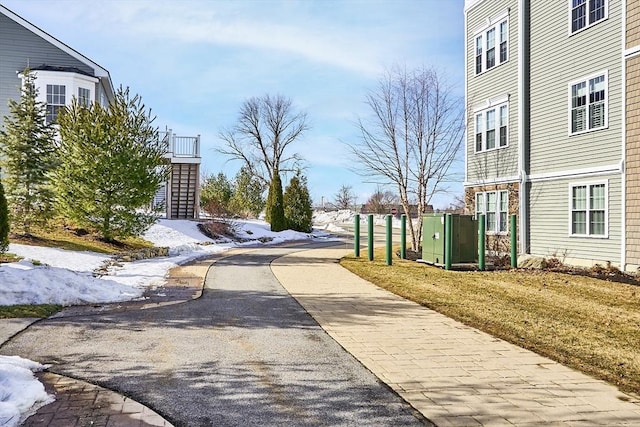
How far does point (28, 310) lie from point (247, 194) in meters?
41.1

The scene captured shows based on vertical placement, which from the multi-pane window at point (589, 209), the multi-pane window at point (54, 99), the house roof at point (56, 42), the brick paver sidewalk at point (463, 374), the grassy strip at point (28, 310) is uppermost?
the house roof at point (56, 42)

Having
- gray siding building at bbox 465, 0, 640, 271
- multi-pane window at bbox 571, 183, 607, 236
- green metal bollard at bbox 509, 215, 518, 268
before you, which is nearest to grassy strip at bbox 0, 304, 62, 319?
green metal bollard at bbox 509, 215, 518, 268

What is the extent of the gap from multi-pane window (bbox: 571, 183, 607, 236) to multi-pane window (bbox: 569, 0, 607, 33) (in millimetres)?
4772

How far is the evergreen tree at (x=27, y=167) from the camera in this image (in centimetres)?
1728

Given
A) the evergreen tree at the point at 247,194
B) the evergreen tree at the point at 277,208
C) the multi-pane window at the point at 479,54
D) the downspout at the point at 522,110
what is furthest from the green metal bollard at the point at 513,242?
the evergreen tree at the point at 247,194

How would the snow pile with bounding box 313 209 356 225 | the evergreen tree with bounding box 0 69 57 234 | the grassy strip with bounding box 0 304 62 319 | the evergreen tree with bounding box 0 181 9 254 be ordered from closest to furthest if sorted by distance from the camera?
1. the grassy strip with bounding box 0 304 62 319
2. the evergreen tree with bounding box 0 181 9 254
3. the evergreen tree with bounding box 0 69 57 234
4. the snow pile with bounding box 313 209 356 225

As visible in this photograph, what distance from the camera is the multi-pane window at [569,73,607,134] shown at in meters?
14.8

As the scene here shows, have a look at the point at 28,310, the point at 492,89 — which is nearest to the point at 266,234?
the point at 492,89

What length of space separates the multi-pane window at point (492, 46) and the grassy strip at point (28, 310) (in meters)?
16.8

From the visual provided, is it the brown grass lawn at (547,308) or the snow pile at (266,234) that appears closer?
the brown grass lawn at (547,308)

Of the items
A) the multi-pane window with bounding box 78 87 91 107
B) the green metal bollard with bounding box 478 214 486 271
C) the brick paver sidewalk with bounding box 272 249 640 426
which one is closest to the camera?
the brick paver sidewalk with bounding box 272 249 640 426

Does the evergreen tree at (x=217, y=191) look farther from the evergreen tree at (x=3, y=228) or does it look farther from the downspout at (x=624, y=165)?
the downspout at (x=624, y=165)

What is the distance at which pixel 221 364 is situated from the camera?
18.8 feet

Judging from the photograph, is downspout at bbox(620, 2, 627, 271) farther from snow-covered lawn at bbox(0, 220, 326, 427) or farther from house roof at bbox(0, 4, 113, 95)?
house roof at bbox(0, 4, 113, 95)
